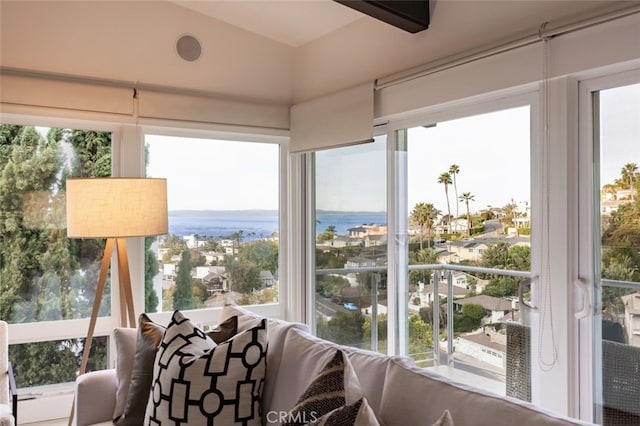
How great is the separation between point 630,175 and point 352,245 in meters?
1.81

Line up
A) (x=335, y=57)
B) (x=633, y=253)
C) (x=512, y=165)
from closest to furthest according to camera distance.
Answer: (x=633, y=253), (x=512, y=165), (x=335, y=57)

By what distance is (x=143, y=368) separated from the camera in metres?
2.00

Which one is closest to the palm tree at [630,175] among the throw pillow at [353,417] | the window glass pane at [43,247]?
the throw pillow at [353,417]

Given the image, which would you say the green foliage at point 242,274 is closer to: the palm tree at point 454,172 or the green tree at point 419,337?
the green tree at point 419,337

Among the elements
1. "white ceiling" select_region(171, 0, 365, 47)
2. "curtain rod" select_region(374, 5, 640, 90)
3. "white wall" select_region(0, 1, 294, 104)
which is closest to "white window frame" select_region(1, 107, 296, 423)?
"white wall" select_region(0, 1, 294, 104)

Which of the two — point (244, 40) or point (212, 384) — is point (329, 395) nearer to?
point (212, 384)

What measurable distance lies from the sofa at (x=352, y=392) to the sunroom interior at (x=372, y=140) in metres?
1.03

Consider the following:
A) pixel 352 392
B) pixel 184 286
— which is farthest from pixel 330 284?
pixel 352 392

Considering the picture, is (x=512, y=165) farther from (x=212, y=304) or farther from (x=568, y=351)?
(x=212, y=304)

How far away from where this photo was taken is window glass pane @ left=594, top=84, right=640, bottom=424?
1.95 meters

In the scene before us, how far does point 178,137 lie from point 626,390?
9.44ft

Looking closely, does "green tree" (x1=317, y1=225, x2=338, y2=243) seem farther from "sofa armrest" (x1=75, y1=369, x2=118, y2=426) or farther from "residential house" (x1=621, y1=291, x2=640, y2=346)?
"residential house" (x1=621, y1=291, x2=640, y2=346)

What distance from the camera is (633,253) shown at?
1.95 metres

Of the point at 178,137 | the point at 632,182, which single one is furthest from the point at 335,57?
the point at 632,182
